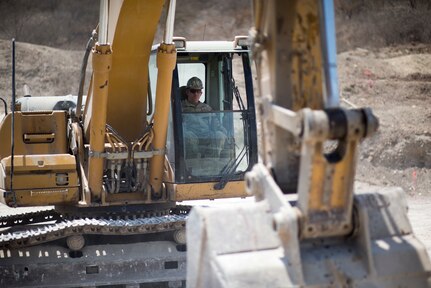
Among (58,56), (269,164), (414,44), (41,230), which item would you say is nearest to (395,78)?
(414,44)

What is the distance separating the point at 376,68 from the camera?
19.2 m

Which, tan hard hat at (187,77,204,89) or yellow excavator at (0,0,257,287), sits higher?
tan hard hat at (187,77,204,89)

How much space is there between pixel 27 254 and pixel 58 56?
48.8 feet

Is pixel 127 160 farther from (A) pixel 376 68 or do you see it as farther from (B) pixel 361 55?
(B) pixel 361 55

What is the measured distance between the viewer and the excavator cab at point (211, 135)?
7852 millimetres

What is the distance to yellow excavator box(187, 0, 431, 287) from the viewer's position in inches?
144

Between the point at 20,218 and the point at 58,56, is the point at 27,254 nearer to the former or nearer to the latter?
the point at 20,218

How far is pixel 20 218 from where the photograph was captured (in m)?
9.16

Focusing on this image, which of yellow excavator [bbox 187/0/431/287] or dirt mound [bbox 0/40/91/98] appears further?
dirt mound [bbox 0/40/91/98]

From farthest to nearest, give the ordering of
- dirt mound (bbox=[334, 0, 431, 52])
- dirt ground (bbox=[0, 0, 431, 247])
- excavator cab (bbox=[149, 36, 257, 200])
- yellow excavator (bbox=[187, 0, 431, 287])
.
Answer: dirt mound (bbox=[334, 0, 431, 52]), dirt ground (bbox=[0, 0, 431, 247]), excavator cab (bbox=[149, 36, 257, 200]), yellow excavator (bbox=[187, 0, 431, 287])

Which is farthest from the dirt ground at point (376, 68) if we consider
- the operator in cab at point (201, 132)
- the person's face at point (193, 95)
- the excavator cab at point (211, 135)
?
the person's face at point (193, 95)

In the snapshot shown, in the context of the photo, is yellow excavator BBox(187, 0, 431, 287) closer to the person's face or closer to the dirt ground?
the person's face

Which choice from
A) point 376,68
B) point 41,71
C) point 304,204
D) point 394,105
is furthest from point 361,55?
point 304,204

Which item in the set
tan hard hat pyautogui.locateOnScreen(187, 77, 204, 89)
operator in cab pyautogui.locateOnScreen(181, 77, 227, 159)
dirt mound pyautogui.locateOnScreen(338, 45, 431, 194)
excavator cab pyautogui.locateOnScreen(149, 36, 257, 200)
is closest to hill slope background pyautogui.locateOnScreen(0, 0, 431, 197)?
dirt mound pyautogui.locateOnScreen(338, 45, 431, 194)
